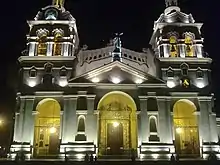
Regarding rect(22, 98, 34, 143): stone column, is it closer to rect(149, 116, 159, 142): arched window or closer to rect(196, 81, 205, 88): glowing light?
rect(149, 116, 159, 142): arched window

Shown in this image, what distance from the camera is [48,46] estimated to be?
34.0 m

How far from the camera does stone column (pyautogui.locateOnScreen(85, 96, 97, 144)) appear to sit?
30609mm

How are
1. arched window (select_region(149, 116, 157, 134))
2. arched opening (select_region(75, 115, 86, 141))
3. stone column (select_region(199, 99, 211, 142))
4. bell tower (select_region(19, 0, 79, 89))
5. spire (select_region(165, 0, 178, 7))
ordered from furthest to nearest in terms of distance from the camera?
spire (select_region(165, 0, 178, 7))
bell tower (select_region(19, 0, 79, 89))
stone column (select_region(199, 99, 211, 142))
arched window (select_region(149, 116, 157, 134))
arched opening (select_region(75, 115, 86, 141))

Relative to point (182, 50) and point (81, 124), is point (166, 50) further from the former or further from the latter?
point (81, 124)

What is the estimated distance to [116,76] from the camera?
108ft

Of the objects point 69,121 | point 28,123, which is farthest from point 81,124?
point 28,123

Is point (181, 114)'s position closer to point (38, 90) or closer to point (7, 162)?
point (38, 90)

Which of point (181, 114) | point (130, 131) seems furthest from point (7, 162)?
point (181, 114)

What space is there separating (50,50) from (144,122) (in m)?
11.0

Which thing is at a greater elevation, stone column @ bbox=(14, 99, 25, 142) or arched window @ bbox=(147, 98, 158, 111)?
arched window @ bbox=(147, 98, 158, 111)

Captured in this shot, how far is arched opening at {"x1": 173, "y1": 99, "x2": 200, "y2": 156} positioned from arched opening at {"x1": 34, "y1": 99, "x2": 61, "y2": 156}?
1098cm

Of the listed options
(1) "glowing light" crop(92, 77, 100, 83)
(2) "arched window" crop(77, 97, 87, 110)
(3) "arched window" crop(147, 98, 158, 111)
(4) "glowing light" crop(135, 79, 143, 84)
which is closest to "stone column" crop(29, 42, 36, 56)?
(1) "glowing light" crop(92, 77, 100, 83)

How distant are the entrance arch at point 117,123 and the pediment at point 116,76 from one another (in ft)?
4.28

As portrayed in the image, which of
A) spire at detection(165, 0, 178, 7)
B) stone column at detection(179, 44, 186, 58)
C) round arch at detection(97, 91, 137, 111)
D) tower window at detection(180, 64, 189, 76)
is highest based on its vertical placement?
spire at detection(165, 0, 178, 7)
